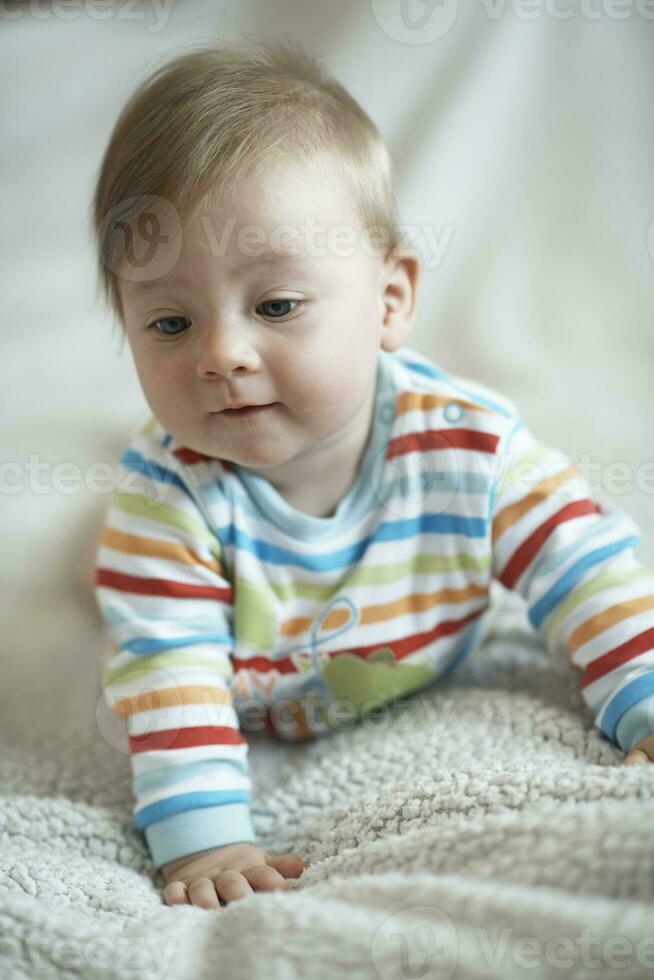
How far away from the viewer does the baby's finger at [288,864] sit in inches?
27.5

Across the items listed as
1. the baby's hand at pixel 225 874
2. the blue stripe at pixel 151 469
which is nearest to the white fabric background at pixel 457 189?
the blue stripe at pixel 151 469

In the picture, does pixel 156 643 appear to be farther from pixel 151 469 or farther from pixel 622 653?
pixel 622 653

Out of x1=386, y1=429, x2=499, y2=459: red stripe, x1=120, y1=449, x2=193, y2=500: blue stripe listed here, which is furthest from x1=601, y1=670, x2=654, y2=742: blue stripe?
x1=120, y1=449, x2=193, y2=500: blue stripe

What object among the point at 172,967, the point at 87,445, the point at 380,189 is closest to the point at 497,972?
the point at 172,967

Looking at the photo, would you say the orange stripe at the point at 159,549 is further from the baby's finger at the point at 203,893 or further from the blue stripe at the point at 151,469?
the baby's finger at the point at 203,893

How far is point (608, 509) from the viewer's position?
0.87 m

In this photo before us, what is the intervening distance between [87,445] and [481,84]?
0.61 metres

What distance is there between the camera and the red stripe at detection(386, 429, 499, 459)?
848 mm

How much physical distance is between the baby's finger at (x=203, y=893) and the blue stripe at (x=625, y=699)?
294mm

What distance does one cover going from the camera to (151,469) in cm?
85

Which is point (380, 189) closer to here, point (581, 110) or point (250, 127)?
point (250, 127)

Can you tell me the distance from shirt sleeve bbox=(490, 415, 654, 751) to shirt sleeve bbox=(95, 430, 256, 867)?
0.23m

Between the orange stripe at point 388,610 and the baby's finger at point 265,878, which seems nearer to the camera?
the baby's finger at point 265,878

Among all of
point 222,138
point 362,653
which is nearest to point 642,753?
point 362,653
